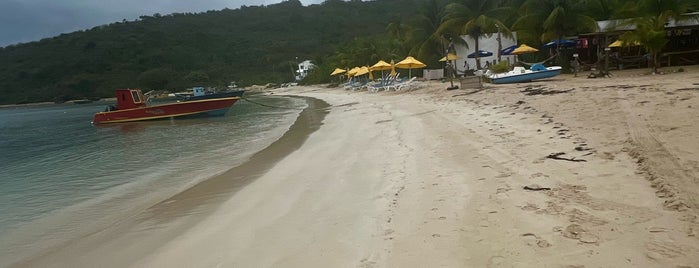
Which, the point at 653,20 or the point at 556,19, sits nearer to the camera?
the point at 653,20

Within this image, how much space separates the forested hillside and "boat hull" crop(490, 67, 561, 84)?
60303 mm

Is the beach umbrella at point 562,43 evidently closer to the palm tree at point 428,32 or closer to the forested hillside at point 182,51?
the palm tree at point 428,32

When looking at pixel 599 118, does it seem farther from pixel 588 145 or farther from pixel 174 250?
pixel 174 250

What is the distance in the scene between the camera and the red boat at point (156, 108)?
80.7ft

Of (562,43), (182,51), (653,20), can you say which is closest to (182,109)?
(562,43)

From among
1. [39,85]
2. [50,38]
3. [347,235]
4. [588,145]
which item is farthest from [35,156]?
[50,38]

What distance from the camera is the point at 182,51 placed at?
107 metres

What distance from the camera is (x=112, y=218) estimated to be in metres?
6.16

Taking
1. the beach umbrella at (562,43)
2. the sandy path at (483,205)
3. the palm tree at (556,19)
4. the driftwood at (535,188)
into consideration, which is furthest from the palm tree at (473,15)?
the driftwood at (535,188)

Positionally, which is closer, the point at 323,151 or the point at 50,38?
the point at 323,151

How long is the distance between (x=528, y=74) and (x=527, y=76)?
3.5 inches

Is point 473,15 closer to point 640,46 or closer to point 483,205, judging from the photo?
point 640,46

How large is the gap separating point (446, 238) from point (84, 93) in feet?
343

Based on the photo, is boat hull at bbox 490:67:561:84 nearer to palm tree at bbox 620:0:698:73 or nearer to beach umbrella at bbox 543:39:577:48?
palm tree at bbox 620:0:698:73
